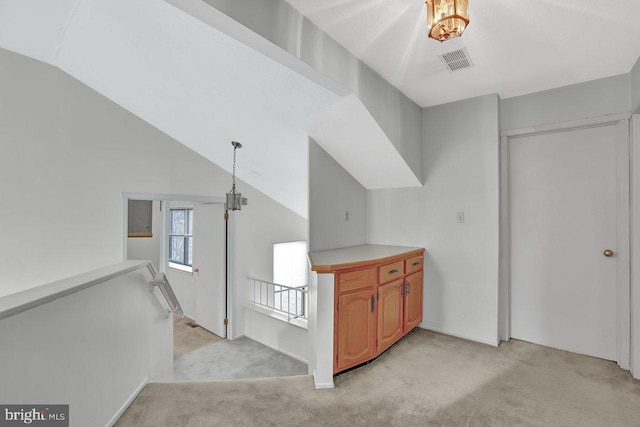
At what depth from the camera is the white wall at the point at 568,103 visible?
2.33 metres

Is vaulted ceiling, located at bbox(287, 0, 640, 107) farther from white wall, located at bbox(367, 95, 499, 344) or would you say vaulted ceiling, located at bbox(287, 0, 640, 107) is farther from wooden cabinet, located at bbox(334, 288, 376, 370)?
wooden cabinet, located at bbox(334, 288, 376, 370)

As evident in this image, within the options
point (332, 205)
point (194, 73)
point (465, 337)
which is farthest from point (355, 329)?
point (194, 73)

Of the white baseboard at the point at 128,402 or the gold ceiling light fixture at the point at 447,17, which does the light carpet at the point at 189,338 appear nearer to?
the white baseboard at the point at 128,402

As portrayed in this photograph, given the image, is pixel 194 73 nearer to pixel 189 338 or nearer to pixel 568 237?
pixel 568 237

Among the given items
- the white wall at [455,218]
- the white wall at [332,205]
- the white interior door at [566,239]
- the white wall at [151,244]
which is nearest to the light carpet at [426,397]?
the white interior door at [566,239]

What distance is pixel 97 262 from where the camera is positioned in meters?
3.37

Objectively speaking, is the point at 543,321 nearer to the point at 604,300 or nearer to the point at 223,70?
the point at 604,300

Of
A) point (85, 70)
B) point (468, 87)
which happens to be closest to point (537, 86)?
point (468, 87)

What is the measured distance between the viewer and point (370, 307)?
7.68 ft

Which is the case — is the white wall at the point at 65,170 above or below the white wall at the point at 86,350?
above

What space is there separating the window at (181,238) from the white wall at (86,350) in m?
3.67

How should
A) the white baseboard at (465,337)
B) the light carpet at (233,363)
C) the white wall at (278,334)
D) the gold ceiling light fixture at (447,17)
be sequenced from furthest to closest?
the white wall at (278,334) → the light carpet at (233,363) → the white baseboard at (465,337) → the gold ceiling light fixture at (447,17)

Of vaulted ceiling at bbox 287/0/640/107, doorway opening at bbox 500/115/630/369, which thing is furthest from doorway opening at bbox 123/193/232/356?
doorway opening at bbox 500/115/630/369

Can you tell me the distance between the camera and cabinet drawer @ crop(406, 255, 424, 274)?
9.26 feet
